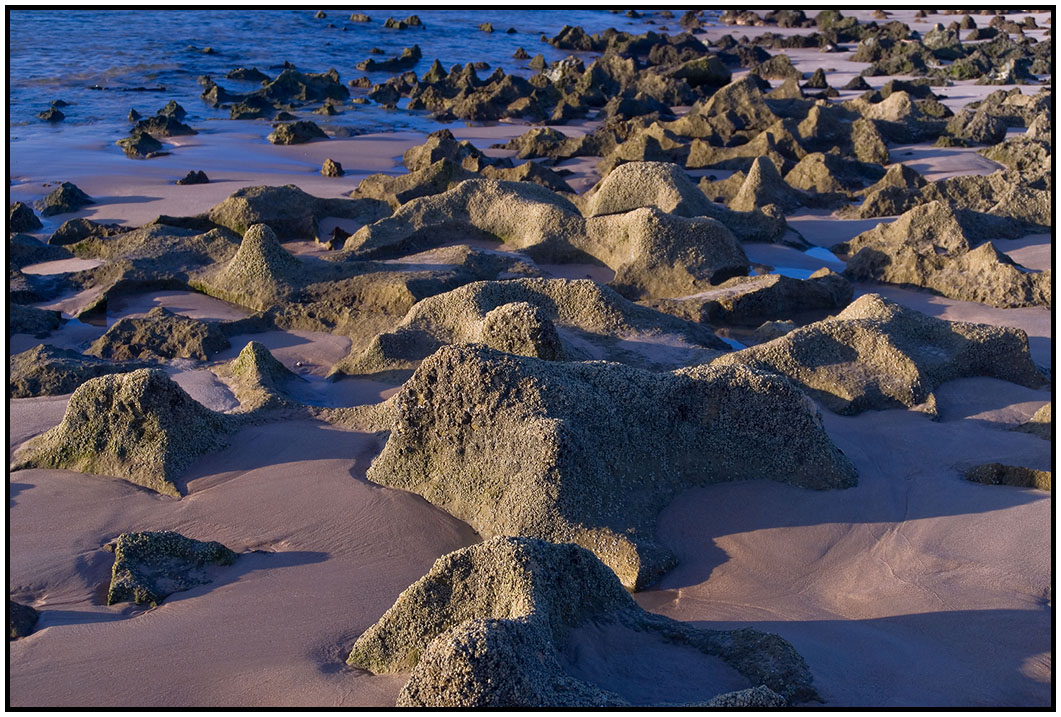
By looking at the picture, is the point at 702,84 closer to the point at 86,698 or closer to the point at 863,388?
the point at 863,388

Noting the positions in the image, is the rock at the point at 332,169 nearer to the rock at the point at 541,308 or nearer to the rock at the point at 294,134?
the rock at the point at 294,134

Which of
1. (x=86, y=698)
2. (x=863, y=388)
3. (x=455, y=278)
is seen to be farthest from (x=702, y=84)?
(x=86, y=698)

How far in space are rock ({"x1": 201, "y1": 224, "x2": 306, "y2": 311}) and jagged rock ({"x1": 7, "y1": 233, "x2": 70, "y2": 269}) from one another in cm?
200

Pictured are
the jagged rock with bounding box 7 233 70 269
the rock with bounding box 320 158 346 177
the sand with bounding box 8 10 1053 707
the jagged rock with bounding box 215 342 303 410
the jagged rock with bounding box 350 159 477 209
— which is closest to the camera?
the sand with bounding box 8 10 1053 707

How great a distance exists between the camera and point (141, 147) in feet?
41.3

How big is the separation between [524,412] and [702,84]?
1549 centimetres

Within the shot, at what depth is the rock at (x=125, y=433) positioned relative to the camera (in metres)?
4.56

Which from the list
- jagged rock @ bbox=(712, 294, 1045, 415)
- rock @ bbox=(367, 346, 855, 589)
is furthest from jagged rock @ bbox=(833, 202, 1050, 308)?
rock @ bbox=(367, 346, 855, 589)

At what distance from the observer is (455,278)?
23.2ft

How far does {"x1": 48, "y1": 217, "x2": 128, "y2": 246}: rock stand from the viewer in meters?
8.75

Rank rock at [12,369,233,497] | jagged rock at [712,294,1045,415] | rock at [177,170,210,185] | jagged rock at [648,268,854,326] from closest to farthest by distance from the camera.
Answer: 1. rock at [12,369,233,497]
2. jagged rock at [712,294,1045,415]
3. jagged rock at [648,268,854,326]
4. rock at [177,170,210,185]

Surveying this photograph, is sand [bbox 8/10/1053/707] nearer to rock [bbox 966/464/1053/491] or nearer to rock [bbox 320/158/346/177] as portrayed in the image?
rock [bbox 966/464/1053/491]

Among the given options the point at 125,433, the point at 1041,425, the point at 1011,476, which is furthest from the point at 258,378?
the point at 1041,425

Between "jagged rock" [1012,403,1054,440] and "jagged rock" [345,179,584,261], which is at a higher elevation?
"jagged rock" [345,179,584,261]
